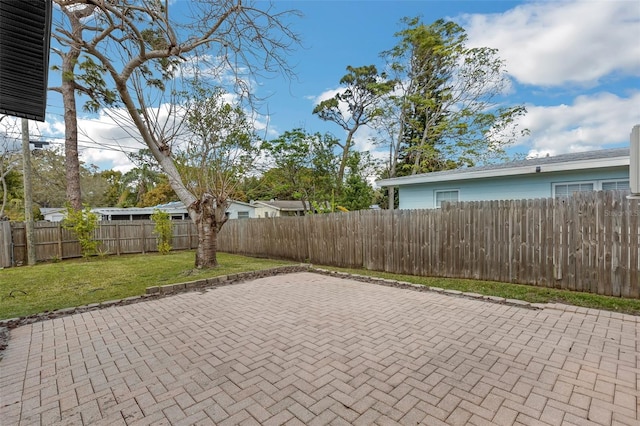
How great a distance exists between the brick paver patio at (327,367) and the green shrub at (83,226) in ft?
29.0

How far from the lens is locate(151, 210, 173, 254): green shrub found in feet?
43.7

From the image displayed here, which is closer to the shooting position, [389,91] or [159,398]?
[159,398]

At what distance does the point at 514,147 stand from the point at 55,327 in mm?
18711

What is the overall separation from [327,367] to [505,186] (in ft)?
25.2

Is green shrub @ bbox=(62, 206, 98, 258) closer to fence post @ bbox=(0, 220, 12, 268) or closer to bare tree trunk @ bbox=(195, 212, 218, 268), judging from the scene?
fence post @ bbox=(0, 220, 12, 268)

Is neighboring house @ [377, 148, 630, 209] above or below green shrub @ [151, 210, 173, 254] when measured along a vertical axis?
above

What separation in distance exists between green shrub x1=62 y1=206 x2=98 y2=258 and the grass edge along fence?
4.98 ft

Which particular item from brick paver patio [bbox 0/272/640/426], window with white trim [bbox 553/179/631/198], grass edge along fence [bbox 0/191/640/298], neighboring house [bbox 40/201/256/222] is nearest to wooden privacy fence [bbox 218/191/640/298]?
grass edge along fence [bbox 0/191/640/298]

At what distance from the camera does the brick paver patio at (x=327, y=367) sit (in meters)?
2.09

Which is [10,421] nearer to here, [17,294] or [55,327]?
[55,327]

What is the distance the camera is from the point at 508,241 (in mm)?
5793

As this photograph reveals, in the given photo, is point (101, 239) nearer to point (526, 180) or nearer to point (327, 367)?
point (327, 367)

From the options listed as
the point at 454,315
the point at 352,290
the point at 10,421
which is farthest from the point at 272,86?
the point at 10,421

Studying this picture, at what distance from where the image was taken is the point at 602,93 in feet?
34.4
